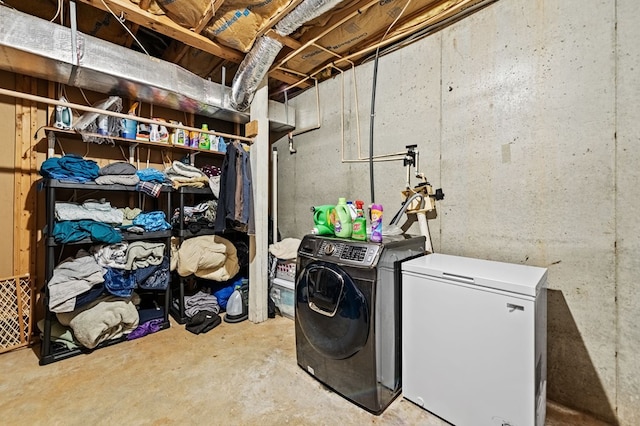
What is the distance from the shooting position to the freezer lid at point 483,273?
1.23 meters

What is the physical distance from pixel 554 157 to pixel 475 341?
3.78 ft

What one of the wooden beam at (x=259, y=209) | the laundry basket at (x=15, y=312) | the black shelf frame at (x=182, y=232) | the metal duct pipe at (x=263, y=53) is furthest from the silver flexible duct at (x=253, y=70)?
the laundry basket at (x=15, y=312)

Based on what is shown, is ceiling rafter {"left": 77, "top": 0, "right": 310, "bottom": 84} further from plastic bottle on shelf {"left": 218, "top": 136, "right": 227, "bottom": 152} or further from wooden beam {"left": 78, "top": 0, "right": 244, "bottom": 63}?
plastic bottle on shelf {"left": 218, "top": 136, "right": 227, "bottom": 152}

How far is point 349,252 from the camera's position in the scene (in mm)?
1623

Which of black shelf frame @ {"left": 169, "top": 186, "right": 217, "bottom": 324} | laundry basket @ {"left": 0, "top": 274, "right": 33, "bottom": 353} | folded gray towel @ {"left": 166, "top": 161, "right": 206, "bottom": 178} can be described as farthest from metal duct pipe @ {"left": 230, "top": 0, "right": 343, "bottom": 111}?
laundry basket @ {"left": 0, "top": 274, "right": 33, "bottom": 353}

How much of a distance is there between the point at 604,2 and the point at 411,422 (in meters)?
2.43

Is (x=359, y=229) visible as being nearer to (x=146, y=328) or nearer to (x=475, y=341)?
(x=475, y=341)

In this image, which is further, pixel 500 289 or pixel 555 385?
pixel 555 385

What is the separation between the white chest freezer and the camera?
1213 mm

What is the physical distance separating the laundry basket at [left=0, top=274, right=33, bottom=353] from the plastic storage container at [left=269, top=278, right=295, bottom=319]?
6.36ft

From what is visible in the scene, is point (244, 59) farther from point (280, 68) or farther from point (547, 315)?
point (547, 315)

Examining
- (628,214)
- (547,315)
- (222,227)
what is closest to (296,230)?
(222,227)

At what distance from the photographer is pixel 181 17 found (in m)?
2.09

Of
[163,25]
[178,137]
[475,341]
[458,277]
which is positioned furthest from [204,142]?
[475,341]
